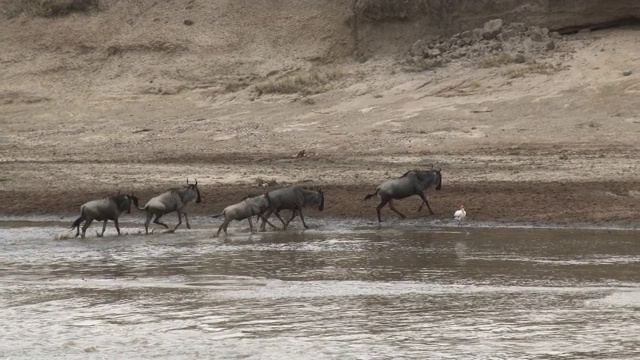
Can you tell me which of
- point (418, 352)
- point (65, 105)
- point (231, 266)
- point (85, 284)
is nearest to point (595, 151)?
point (231, 266)

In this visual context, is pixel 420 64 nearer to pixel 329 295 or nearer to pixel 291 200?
pixel 291 200

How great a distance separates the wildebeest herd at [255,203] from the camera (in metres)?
18.1

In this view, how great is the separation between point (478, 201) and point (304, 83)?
38.2 feet

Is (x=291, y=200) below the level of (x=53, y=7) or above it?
below

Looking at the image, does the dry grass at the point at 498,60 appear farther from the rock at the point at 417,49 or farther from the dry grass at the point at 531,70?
the rock at the point at 417,49

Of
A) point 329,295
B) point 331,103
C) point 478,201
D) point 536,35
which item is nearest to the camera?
point 329,295

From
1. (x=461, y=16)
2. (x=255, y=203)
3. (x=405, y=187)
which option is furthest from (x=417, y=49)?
(x=255, y=203)

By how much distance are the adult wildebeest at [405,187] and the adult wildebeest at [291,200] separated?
2.88 ft

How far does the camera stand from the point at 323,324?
35.8 feet

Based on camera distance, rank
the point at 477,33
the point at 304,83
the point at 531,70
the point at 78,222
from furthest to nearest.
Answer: the point at 304,83 < the point at 477,33 < the point at 531,70 < the point at 78,222

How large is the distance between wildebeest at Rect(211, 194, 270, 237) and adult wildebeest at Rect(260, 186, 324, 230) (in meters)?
0.15

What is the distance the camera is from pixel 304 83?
30250 mm

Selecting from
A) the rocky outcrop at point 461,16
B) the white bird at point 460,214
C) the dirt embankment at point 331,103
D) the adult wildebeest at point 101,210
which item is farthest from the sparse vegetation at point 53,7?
the white bird at point 460,214

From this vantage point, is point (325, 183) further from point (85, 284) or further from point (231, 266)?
point (85, 284)
